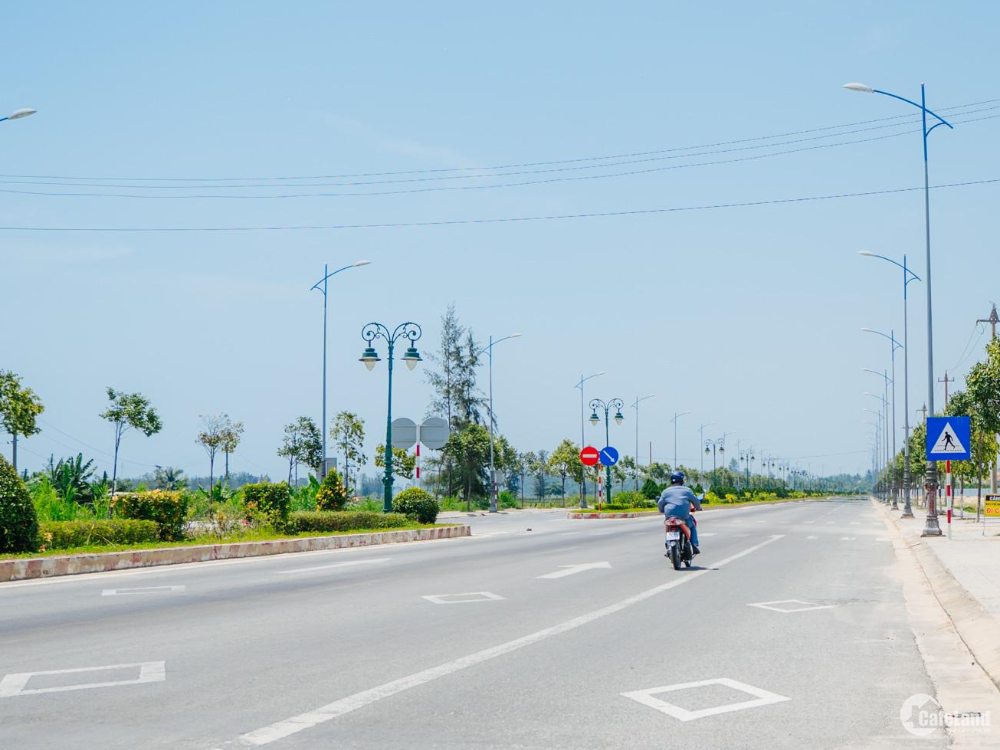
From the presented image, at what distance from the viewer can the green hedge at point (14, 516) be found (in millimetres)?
17688

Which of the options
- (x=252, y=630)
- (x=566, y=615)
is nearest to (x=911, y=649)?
(x=566, y=615)

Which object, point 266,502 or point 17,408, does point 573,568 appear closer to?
point 266,502

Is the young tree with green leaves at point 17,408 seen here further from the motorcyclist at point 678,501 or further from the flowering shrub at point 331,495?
the motorcyclist at point 678,501

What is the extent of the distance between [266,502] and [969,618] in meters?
19.0

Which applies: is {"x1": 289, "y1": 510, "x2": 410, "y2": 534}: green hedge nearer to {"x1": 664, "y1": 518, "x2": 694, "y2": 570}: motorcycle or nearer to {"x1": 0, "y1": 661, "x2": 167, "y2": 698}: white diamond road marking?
{"x1": 664, "y1": 518, "x2": 694, "y2": 570}: motorcycle

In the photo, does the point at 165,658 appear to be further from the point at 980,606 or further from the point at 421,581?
the point at 980,606

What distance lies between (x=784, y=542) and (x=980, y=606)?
16417 millimetres

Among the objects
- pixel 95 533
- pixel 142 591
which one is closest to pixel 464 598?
pixel 142 591

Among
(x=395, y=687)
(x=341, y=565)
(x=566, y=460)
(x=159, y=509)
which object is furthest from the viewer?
(x=566, y=460)

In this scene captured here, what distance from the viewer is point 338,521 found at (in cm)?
2727

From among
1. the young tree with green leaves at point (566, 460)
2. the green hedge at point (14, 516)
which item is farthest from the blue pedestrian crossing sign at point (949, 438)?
the young tree with green leaves at point (566, 460)

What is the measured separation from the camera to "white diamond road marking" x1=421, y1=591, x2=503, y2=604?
43.4 feet

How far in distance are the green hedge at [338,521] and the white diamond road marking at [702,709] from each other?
1924 cm

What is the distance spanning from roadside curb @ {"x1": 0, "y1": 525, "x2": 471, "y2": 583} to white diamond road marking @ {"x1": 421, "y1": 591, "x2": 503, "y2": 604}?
289 inches
